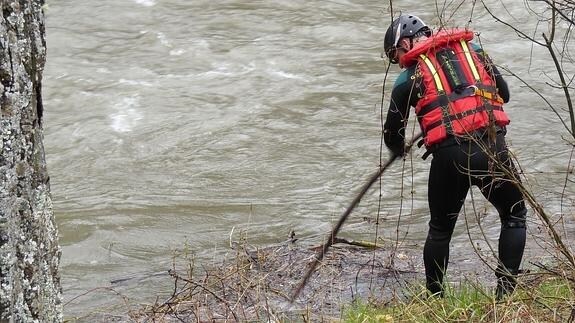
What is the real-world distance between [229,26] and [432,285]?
346 inches

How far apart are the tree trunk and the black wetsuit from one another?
2.45 m

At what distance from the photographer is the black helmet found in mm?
5086

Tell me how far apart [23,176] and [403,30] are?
113 inches

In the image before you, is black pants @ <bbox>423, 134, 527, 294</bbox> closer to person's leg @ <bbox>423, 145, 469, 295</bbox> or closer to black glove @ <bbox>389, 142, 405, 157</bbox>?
person's leg @ <bbox>423, 145, 469, 295</bbox>

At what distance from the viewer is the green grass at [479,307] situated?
13.6 feet

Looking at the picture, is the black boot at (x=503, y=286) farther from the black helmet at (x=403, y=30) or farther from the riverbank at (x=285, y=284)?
the black helmet at (x=403, y=30)

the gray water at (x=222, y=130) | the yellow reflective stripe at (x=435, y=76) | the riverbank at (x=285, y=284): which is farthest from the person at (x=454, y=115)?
the gray water at (x=222, y=130)

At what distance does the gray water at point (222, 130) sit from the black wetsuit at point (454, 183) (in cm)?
118

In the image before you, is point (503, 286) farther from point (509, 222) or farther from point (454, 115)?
point (454, 115)

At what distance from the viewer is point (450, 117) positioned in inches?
189

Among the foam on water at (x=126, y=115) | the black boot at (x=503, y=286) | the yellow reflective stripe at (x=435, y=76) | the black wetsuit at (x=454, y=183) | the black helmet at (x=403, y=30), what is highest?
the black helmet at (x=403, y=30)

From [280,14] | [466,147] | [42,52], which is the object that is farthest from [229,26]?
[42,52]

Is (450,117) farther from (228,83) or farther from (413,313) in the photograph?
(228,83)

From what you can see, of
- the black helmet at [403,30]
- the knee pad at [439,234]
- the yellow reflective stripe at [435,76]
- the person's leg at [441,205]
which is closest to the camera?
the yellow reflective stripe at [435,76]
